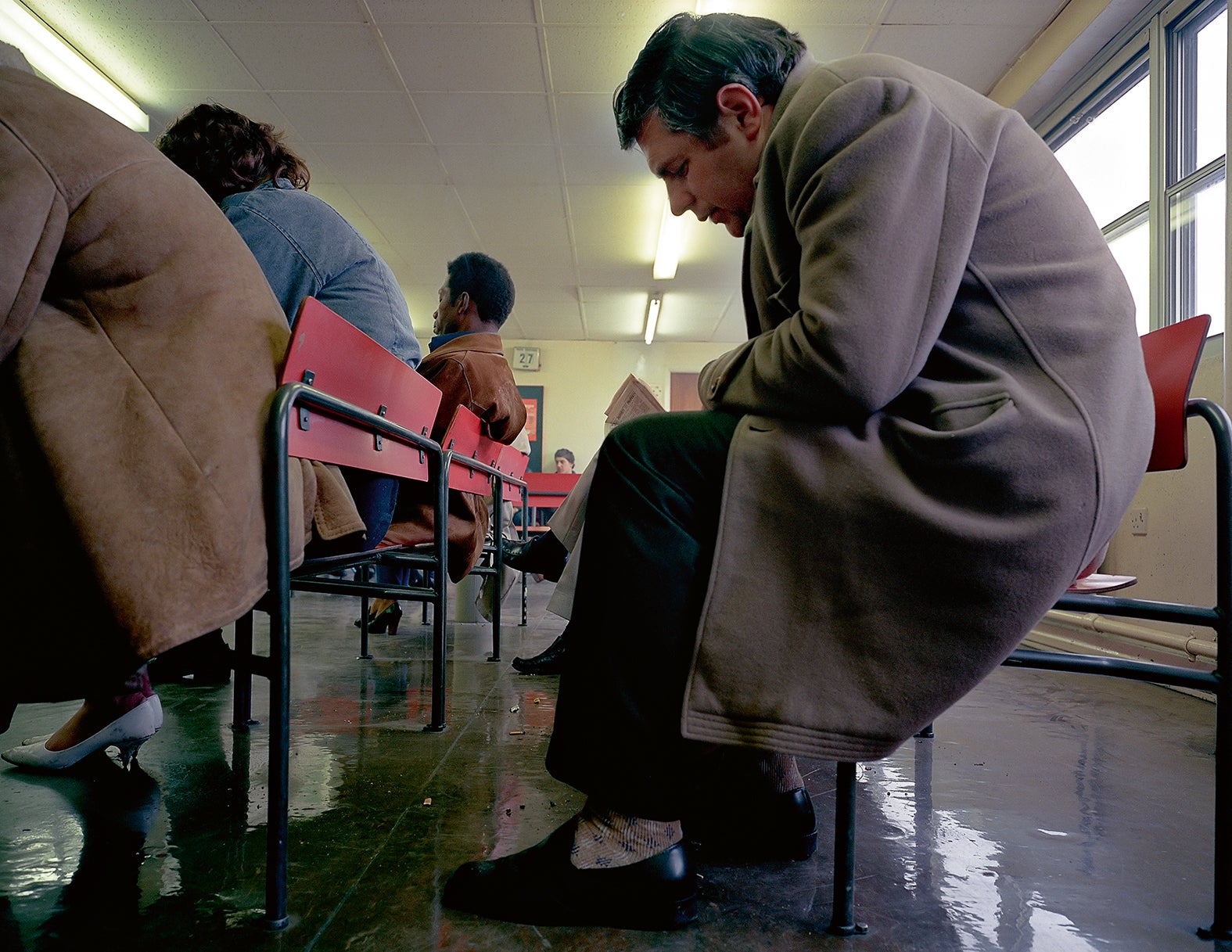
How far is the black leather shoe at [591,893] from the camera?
0.87 meters

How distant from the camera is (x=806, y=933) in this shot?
2.88ft

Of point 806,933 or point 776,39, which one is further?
point 776,39

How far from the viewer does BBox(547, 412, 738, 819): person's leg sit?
0.83 m

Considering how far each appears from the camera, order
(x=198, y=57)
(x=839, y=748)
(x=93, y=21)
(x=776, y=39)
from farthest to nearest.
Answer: (x=198, y=57) < (x=93, y=21) < (x=776, y=39) < (x=839, y=748)

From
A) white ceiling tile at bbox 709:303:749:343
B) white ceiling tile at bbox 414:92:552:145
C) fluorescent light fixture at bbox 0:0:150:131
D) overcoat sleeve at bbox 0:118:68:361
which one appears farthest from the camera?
white ceiling tile at bbox 709:303:749:343

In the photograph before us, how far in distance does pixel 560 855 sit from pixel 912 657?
474 mm

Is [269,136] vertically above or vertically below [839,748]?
above

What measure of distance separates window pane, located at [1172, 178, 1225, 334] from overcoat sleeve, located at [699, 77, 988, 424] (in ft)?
8.38

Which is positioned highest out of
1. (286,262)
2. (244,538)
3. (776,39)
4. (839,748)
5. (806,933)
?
(776,39)

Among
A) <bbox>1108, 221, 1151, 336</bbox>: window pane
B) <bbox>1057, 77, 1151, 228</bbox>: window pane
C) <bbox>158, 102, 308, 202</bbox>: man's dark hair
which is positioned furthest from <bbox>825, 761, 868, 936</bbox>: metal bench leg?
<bbox>1057, 77, 1151, 228</bbox>: window pane

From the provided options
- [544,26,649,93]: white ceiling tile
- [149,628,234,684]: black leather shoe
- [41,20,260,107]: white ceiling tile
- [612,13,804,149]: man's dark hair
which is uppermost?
[544,26,649,93]: white ceiling tile

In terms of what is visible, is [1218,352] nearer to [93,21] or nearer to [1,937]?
[1,937]

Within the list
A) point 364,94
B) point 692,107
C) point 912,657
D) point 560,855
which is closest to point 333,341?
point 692,107

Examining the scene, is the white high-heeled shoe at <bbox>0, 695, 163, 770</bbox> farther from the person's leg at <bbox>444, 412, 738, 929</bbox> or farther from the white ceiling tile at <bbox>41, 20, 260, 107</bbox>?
the white ceiling tile at <bbox>41, 20, 260, 107</bbox>
